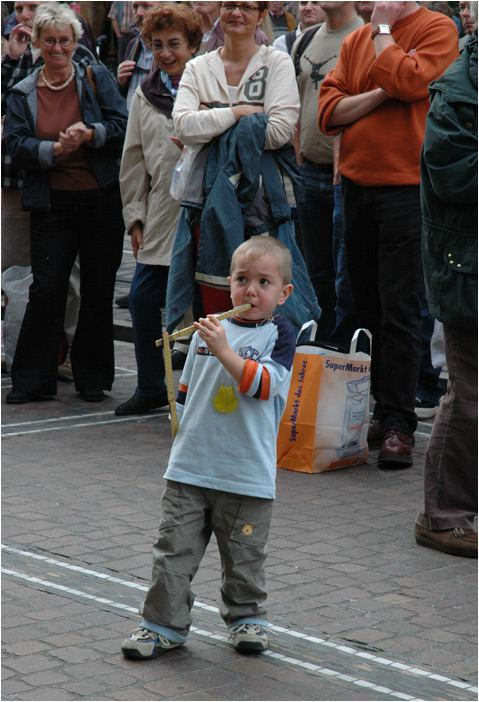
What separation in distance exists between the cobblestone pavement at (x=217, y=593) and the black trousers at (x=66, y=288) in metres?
1.21

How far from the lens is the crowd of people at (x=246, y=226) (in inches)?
149

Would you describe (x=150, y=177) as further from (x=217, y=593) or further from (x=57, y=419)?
(x=217, y=593)

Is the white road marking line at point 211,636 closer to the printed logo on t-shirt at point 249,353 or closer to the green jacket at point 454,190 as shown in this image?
the printed logo on t-shirt at point 249,353

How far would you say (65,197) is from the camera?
7387 mm

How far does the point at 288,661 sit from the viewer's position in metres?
3.69

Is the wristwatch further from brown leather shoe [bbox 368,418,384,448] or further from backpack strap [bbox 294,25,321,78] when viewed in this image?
brown leather shoe [bbox 368,418,384,448]

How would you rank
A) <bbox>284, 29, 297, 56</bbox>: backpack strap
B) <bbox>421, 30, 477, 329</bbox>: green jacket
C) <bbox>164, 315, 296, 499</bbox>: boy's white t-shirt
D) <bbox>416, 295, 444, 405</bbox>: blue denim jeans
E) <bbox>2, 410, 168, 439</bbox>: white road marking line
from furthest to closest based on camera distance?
<bbox>284, 29, 297, 56</bbox>: backpack strap, <bbox>416, 295, 444, 405</bbox>: blue denim jeans, <bbox>2, 410, 168, 439</bbox>: white road marking line, <bbox>421, 30, 477, 329</bbox>: green jacket, <bbox>164, 315, 296, 499</bbox>: boy's white t-shirt

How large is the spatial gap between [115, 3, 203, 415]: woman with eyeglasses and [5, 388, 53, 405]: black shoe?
822 millimetres

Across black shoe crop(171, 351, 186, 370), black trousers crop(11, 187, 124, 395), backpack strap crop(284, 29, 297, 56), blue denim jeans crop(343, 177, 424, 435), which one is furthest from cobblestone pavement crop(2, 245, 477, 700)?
backpack strap crop(284, 29, 297, 56)

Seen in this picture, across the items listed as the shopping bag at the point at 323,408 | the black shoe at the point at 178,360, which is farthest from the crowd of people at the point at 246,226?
the shopping bag at the point at 323,408

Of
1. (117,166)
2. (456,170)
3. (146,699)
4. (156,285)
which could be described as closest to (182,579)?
(146,699)

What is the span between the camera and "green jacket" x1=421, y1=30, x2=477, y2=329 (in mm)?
4539

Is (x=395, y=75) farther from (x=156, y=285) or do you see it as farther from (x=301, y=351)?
(x=156, y=285)

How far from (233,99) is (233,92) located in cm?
5
